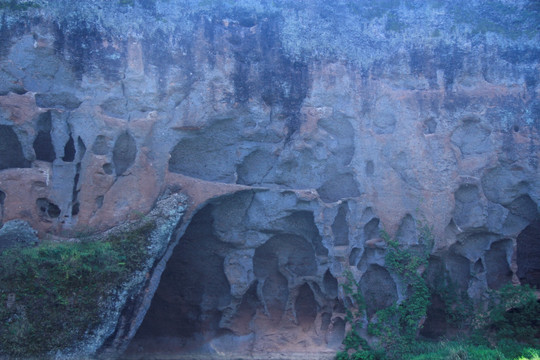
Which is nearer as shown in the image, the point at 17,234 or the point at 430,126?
the point at 17,234

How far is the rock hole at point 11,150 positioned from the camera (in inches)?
386

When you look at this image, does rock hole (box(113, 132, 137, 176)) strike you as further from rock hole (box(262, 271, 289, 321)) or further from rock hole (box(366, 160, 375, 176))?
rock hole (box(366, 160, 375, 176))

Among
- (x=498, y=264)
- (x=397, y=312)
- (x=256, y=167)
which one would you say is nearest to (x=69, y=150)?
(x=256, y=167)

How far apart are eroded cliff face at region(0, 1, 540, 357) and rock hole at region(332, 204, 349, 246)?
3cm

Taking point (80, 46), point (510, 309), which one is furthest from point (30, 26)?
point (510, 309)

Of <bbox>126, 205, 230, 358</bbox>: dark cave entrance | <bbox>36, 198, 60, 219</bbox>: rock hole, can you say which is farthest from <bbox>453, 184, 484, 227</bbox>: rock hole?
<bbox>36, 198, 60, 219</bbox>: rock hole

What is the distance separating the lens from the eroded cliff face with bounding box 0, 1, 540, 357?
10203mm

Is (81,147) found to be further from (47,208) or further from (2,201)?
(2,201)

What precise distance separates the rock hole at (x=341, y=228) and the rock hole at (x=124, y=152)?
189 inches

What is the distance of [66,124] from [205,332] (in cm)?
551

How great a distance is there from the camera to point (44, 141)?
10.1 m

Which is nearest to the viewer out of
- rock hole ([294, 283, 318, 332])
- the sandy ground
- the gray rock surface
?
the gray rock surface

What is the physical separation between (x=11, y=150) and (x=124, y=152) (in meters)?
2.21

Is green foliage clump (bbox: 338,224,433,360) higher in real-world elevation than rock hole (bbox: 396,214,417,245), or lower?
lower
